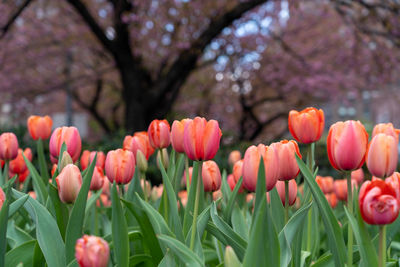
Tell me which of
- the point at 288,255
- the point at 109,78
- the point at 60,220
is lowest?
the point at 109,78

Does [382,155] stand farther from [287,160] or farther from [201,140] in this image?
[201,140]

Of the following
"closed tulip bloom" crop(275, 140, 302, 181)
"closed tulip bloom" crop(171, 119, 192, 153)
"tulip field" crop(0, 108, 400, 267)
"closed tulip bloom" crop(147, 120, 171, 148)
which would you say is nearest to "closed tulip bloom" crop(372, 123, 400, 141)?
"tulip field" crop(0, 108, 400, 267)

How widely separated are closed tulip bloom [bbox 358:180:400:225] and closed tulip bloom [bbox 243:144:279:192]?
1.04 feet

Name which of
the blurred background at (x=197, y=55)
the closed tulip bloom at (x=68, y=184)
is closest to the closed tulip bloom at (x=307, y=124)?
the closed tulip bloom at (x=68, y=184)

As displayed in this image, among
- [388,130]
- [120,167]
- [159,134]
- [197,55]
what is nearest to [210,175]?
[159,134]

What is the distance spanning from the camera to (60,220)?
129 cm

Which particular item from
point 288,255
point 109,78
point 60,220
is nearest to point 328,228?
point 288,255

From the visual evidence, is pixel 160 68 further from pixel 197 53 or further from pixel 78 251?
pixel 78 251

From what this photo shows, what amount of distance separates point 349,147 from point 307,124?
0.85 feet

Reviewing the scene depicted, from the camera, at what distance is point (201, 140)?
1154mm

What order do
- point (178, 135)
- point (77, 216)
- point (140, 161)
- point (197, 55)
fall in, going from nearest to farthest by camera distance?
point (77, 216) → point (178, 135) → point (140, 161) → point (197, 55)

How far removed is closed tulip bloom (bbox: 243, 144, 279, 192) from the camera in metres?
1.14

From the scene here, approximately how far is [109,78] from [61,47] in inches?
121

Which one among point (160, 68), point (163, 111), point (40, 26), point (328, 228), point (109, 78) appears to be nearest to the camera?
point (328, 228)
